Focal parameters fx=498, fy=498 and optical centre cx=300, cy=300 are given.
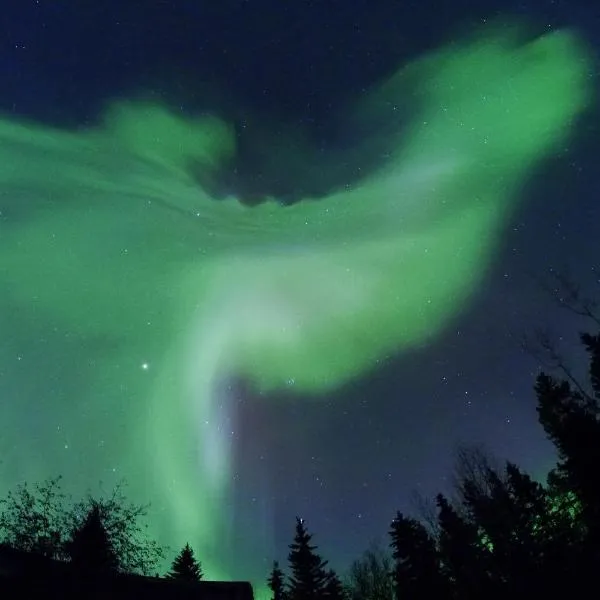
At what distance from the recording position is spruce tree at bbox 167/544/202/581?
2335 inches

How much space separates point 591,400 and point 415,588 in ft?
69.9

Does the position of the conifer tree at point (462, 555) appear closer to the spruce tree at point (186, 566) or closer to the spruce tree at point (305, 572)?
the spruce tree at point (305, 572)

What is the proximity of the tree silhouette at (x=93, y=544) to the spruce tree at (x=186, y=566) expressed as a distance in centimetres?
1548

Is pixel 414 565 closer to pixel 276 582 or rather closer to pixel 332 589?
pixel 332 589

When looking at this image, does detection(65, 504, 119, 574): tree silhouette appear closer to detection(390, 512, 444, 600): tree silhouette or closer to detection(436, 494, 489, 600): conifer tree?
detection(390, 512, 444, 600): tree silhouette

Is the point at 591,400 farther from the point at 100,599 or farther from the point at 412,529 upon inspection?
the point at 100,599

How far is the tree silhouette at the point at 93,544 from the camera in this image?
144 ft

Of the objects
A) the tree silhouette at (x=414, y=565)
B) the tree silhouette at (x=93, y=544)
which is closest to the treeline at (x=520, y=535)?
the tree silhouette at (x=414, y=565)

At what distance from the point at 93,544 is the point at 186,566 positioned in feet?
66.9

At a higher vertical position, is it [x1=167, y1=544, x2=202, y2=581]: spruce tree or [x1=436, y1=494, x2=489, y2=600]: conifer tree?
[x1=167, y1=544, x2=202, y2=581]: spruce tree

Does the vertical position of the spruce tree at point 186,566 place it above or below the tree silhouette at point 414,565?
above

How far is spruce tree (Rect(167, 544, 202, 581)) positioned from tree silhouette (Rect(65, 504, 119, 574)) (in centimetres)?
1548

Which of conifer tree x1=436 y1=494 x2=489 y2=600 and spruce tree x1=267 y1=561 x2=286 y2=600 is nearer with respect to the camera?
conifer tree x1=436 y1=494 x2=489 y2=600

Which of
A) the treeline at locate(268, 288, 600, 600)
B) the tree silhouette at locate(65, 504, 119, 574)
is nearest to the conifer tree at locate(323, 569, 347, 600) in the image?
the treeline at locate(268, 288, 600, 600)
